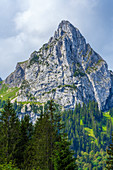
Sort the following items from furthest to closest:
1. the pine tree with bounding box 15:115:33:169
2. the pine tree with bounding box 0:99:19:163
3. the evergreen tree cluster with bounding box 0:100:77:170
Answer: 1. the pine tree with bounding box 15:115:33:169
2. the evergreen tree cluster with bounding box 0:100:77:170
3. the pine tree with bounding box 0:99:19:163

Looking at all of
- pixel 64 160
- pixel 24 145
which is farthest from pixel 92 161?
pixel 64 160

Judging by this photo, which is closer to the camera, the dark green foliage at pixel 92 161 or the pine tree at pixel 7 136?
the pine tree at pixel 7 136

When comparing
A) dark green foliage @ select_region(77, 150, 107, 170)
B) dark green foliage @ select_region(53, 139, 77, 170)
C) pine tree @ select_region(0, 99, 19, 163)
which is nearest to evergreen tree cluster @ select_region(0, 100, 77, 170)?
pine tree @ select_region(0, 99, 19, 163)

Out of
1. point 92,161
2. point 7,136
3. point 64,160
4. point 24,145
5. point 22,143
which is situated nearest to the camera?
point 64,160

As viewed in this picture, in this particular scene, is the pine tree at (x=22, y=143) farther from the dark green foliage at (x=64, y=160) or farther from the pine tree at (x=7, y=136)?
the dark green foliage at (x=64, y=160)

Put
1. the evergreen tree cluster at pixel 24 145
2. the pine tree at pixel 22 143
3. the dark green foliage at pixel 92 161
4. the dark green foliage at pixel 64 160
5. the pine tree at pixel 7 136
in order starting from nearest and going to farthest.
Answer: the dark green foliage at pixel 64 160
the pine tree at pixel 7 136
the evergreen tree cluster at pixel 24 145
the pine tree at pixel 22 143
the dark green foliage at pixel 92 161

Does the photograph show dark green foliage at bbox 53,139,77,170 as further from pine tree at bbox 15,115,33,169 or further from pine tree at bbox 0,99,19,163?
pine tree at bbox 15,115,33,169

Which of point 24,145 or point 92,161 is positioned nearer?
point 24,145

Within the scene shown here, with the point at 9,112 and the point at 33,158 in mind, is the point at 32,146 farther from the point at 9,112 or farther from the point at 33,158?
the point at 9,112

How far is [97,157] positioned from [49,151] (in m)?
174

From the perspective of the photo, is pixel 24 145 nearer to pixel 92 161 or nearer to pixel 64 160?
pixel 64 160

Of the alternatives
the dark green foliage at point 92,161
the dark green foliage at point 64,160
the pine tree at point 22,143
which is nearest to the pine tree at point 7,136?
the pine tree at point 22,143

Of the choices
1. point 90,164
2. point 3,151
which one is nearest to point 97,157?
point 90,164

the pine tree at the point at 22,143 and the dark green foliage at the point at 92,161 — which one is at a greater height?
the pine tree at the point at 22,143
